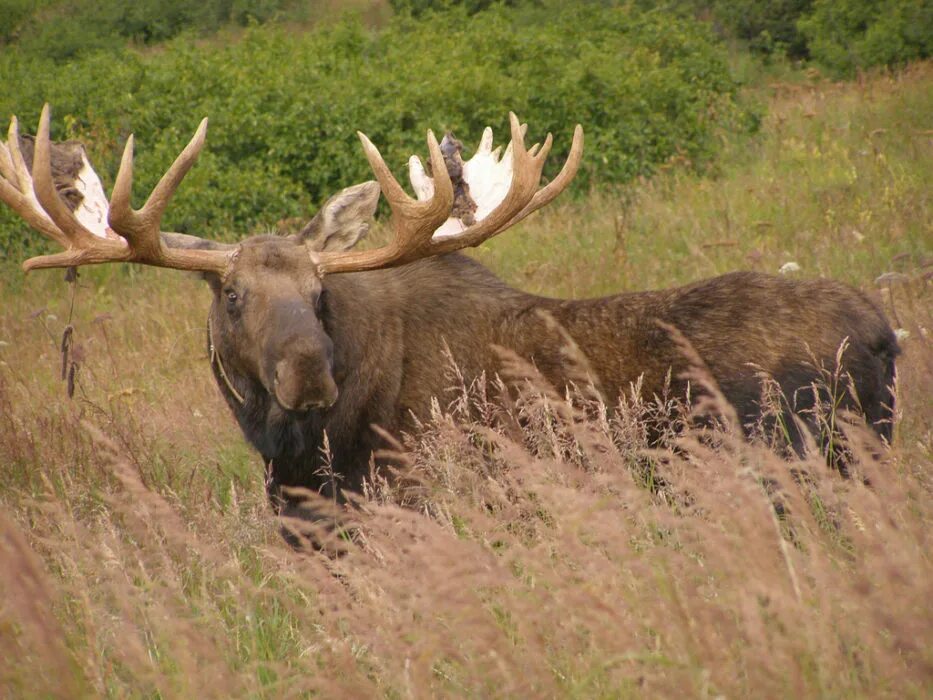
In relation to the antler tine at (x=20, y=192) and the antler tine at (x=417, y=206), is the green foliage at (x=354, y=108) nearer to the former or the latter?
the antler tine at (x=20, y=192)

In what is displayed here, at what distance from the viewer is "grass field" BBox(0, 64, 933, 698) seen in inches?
88.2

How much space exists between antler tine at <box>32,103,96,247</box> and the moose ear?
100 centimetres

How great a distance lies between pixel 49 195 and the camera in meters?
4.69

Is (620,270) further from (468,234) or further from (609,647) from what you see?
(609,647)

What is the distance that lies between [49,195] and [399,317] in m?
1.64

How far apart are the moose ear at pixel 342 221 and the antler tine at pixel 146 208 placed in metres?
0.68

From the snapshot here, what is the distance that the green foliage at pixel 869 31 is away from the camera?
20.6 m

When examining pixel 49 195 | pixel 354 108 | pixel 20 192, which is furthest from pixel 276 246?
pixel 354 108

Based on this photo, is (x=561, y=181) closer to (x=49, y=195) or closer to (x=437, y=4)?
(x=49, y=195)

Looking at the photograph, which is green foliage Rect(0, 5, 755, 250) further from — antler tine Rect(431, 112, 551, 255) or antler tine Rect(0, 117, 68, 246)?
antler tine Rect(431, 112, 551, 255)

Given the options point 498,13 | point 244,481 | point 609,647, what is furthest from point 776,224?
A: point 498,13

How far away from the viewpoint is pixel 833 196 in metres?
9.47

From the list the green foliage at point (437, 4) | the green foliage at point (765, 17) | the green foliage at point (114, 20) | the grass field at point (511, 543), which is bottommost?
the grass field at point (511, 543)

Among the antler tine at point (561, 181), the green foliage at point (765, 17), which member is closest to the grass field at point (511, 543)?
the antler tine at point (561, 181)
